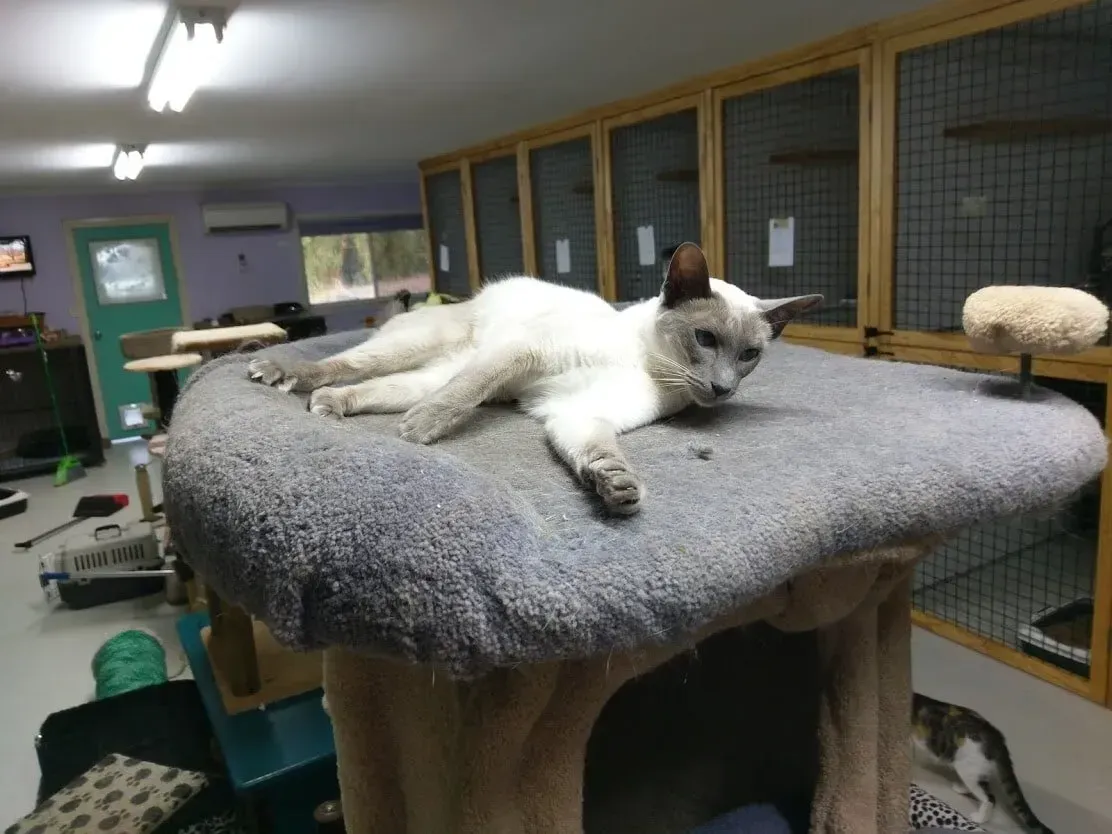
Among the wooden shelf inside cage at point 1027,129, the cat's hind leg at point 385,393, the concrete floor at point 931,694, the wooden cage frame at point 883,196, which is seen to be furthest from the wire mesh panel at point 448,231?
the cat's hind leg at point 385,393

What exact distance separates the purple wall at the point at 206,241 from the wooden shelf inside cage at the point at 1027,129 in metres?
5.37

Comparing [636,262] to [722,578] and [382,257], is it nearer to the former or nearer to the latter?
[722,578]

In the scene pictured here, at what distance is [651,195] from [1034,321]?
1928 millimetres

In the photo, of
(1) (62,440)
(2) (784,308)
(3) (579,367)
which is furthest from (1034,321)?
(1) (62,440)

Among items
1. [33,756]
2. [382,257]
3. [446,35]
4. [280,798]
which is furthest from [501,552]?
[382,257]

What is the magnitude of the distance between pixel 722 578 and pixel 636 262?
231 cm

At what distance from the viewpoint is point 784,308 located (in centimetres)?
104

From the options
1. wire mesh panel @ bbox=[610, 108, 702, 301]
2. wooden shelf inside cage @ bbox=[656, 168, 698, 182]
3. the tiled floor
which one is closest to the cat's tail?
wire mesh panel @ bbox=[610, 108, 702, 301]

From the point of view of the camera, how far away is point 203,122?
10.3 feet

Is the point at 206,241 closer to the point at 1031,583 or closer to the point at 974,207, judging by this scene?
the point at 974,207

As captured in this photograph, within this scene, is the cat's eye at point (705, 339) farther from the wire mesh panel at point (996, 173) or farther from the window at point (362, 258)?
the window at point (362, 258)

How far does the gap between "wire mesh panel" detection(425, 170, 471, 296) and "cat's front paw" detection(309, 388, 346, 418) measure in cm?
280

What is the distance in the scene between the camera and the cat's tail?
1.47 metres

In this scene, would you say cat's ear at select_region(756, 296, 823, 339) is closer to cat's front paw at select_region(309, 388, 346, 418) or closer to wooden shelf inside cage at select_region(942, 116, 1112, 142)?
cat's front paw at select_region(309, 388, 346, 418)
